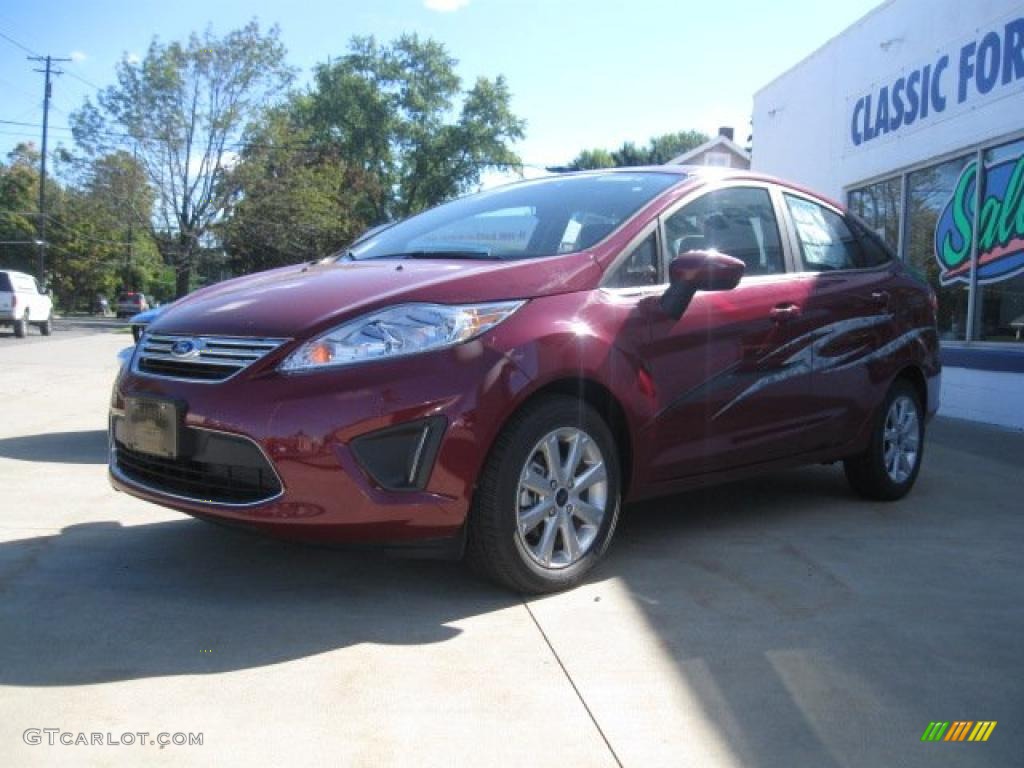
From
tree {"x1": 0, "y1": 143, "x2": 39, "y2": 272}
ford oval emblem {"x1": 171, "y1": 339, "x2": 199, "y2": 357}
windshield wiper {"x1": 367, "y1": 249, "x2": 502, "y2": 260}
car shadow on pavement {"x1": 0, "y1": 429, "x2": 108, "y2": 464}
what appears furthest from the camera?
tree {"x1": 0, "y1": 143, "x2": 39, "y2": 272}

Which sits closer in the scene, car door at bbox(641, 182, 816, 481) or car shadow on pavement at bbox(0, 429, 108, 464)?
car door at bbox(641, 182, 816, 481)

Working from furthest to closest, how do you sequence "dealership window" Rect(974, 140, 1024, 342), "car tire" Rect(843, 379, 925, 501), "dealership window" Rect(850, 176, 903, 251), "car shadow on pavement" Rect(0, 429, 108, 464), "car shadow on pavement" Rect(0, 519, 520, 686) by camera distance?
"dealership window" Rect(850, 176, 903, 251) → "dealership window" Rect(974, 140, 1024, 342) → "car shadow on pavement" Rect(0, 429, 108, 464) → "car tire" Rect(843, 379, 925, 501) → "car shadow on pavement" Rect(0, 519, 520, 686)

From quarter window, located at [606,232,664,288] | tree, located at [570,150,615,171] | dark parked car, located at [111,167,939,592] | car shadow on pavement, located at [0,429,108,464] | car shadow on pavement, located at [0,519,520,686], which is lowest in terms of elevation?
car shadow on pavement, located at [0,519,520,686]

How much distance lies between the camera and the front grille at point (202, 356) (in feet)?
10.6

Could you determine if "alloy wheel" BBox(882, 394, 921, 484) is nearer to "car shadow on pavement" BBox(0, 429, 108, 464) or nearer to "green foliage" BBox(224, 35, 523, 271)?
"car shadow on pavement" BBox(0, 429, 108, 464)

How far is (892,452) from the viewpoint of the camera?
209 inches

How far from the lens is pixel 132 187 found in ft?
125

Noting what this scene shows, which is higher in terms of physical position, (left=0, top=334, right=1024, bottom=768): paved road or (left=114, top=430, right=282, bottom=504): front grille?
(left=114, top=430, right=282, bottom=504): front grille

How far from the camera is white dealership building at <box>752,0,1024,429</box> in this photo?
877cm

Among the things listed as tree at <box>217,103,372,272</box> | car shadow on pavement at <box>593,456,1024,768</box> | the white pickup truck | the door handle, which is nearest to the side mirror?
the door handle

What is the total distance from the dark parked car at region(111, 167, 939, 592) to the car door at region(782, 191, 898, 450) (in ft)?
0.06

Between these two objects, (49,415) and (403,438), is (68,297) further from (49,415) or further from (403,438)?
(403,438)

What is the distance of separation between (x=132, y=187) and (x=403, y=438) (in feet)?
128

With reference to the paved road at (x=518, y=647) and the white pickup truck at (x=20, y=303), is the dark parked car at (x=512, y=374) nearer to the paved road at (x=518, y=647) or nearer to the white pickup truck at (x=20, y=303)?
the paved road at (x=518, y=647)
